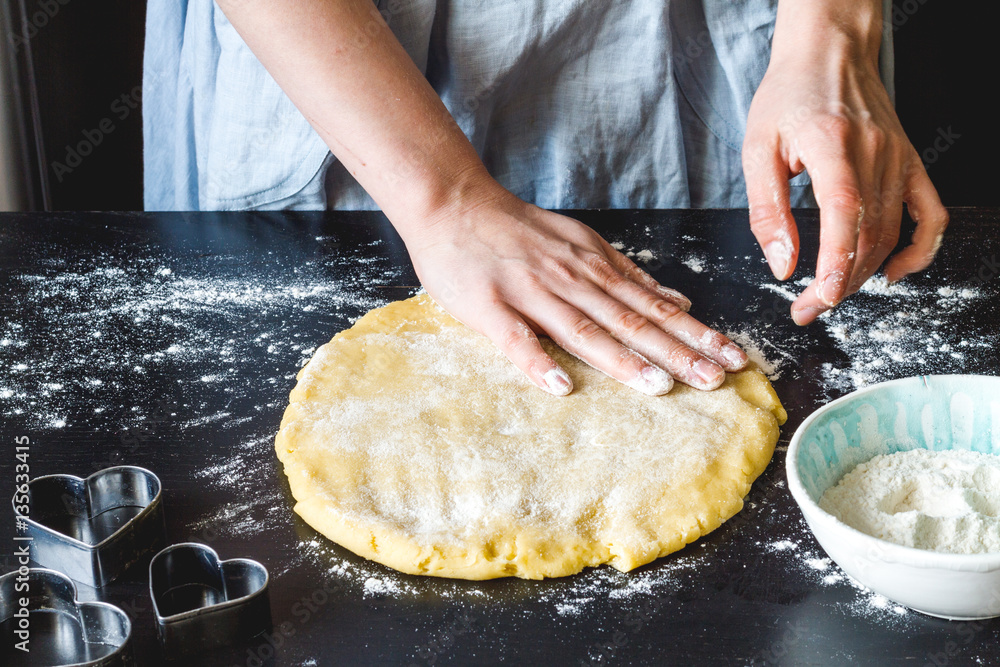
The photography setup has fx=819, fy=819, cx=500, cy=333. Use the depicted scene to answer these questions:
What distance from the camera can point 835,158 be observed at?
1171 millimetres

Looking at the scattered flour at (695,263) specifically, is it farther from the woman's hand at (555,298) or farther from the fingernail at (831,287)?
the fingernail at (831,287)

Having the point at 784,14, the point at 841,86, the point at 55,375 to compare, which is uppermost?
the point at 784,14

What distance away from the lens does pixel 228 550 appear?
91cm

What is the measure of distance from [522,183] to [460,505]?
0.91 metres

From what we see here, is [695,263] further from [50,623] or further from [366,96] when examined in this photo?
[50,623]

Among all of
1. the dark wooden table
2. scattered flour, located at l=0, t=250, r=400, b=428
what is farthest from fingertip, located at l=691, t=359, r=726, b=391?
scattered flour, located at l=0, t=250, r=400, b=428

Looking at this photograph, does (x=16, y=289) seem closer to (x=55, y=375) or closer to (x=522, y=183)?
(x=55, y=375)

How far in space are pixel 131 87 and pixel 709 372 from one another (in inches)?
89.5

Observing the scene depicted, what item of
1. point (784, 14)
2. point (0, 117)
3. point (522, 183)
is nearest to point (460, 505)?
point (522, 183)

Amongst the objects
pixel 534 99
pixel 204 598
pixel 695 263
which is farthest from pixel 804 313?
pixel 204 598

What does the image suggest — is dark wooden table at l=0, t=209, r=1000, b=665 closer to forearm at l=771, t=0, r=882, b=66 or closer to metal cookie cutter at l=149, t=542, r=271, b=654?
metal cookie cutter at l=149, t=542, r=271, b=654

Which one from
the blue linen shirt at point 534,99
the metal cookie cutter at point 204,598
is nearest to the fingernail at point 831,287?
the blue linen shirt at point 534,99

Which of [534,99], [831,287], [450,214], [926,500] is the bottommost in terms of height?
[926,500]

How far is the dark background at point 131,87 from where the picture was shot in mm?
2455
